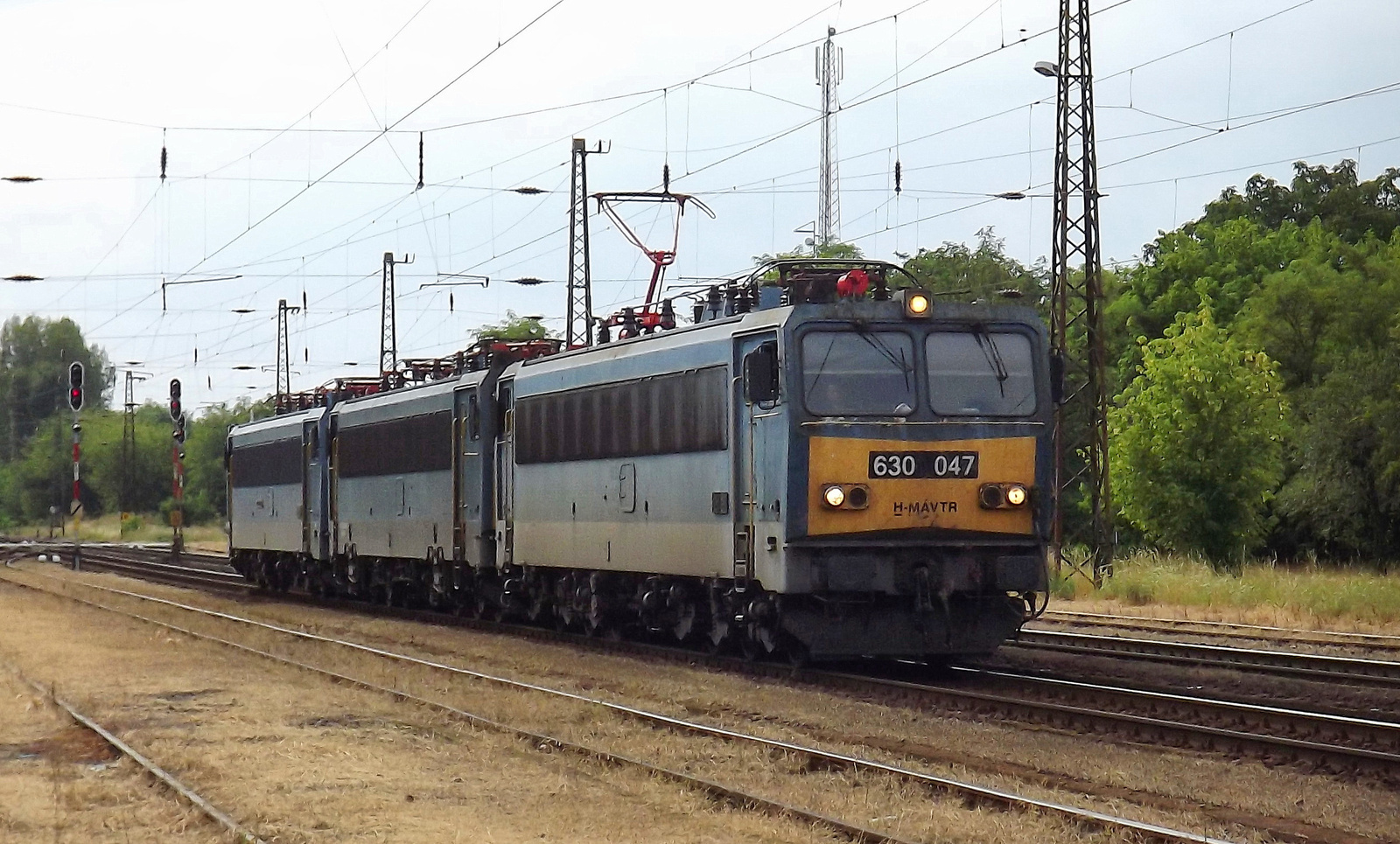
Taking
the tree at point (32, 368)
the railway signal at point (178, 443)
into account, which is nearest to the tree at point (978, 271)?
the railway signal at point (178, 443)

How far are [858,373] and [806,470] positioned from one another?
3.64 ft

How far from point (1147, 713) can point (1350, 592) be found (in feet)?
41.3

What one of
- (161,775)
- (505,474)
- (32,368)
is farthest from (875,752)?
(32,368)

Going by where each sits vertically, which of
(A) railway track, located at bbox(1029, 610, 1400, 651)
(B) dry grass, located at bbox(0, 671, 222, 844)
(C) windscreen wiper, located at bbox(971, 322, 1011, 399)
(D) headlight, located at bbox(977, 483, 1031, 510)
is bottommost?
(B) dry grass, located at bbox(0, 671, 222, 844)

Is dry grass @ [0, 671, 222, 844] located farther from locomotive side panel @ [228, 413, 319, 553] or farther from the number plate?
locomotive side panel @ [228, 413, 319, 553]

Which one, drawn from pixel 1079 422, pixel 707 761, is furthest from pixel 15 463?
pixel 707 761

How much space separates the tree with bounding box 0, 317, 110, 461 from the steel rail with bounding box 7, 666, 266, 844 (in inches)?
4937

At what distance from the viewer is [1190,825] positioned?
368 inches

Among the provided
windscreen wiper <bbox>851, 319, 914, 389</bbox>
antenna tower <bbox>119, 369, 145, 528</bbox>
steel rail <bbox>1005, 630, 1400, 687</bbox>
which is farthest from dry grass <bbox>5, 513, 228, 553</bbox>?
windscreen wiper <bbox>851, 319, 914, 389</bbox>

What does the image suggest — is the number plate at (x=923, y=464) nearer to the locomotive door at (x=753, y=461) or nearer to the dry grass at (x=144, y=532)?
the locomotive door at (x=753, y=461)

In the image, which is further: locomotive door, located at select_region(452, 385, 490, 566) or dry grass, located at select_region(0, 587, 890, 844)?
locomotive door, located at select_region(452, 385, 490, 566)

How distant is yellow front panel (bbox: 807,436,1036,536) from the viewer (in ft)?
52.1

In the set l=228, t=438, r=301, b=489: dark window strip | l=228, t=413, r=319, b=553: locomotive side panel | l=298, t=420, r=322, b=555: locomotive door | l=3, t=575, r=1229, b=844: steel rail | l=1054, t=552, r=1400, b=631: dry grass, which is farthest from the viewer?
Result: l=228, t=438, r=301, b=489: dark window strip

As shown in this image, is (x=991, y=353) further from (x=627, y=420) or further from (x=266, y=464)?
(x=266, y=464)
